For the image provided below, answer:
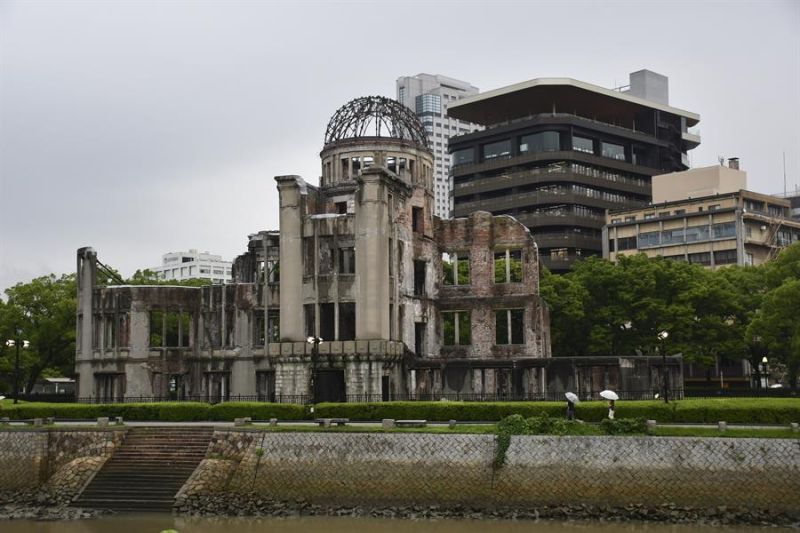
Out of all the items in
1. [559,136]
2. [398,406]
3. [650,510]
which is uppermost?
[559,136]

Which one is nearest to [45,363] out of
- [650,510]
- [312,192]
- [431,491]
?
[312,192]

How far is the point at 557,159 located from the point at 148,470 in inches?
3593

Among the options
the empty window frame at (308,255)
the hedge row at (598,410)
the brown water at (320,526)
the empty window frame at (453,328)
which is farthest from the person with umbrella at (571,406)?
the empty window frame at (453,328)

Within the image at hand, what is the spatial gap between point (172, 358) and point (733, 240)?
2543 inches

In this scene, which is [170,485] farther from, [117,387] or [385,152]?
[385,152]

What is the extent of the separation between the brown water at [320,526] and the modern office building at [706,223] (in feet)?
251

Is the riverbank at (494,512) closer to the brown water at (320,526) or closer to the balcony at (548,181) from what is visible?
the brown water at (320,526)

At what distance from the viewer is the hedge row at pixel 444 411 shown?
3988 cm

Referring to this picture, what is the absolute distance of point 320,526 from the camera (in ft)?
118

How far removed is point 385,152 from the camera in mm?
68500

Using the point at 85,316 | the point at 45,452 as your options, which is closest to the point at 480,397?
the point at 45,452

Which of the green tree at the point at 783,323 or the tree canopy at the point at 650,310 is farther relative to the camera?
the tree canopy at the point at 650,310

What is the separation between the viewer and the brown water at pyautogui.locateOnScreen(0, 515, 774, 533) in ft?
112

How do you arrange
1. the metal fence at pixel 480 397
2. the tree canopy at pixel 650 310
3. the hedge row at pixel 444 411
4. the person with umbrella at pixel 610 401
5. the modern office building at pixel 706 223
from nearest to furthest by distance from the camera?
the person with umbrella at pixel 610 401, the hedge row at pixel 444 411, the metal fence at pixel 480 397, the tree canopy at pixel 650 310, the modern office building at pixel 706 223
